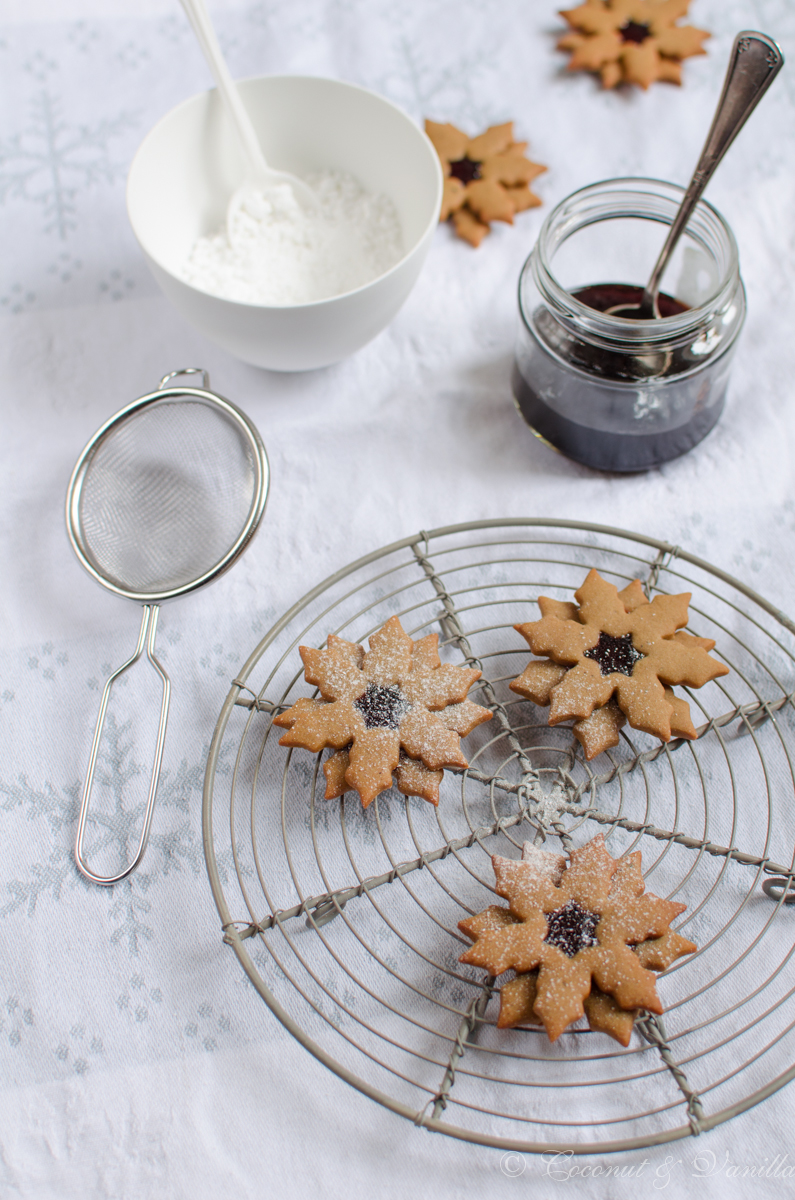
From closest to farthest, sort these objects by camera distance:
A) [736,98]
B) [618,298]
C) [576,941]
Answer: [576,941], [736,98], [618,298]

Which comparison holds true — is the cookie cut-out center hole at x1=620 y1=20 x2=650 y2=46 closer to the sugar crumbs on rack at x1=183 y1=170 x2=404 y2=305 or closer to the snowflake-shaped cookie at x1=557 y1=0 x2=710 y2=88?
the snowflake-shaped cookie at x1=557 y1=0 x2=710 y2=88

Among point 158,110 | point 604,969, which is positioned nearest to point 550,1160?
point 604,969

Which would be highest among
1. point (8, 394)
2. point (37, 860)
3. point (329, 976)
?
point (8, 394)

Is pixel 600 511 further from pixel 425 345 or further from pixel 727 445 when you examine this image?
pixel 425 345

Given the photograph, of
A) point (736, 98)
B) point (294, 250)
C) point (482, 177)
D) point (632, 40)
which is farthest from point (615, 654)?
point (632, 40)

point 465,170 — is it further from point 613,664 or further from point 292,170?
point 613,664

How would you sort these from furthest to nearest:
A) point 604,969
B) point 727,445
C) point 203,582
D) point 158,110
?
point 158,110, point 727,445, point 203,582, point 604,969
